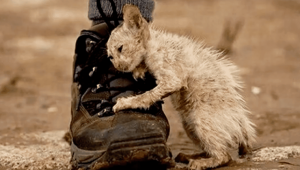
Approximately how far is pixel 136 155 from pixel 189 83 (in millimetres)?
652

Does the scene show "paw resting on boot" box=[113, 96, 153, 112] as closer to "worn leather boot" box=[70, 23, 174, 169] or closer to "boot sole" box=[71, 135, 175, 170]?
"worn leather boot" box=[70, 23, 174, 169]

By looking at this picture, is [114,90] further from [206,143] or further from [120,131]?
[206,143]

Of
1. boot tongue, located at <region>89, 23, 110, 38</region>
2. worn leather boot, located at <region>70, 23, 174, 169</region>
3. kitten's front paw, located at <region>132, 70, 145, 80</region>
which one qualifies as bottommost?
worn leather boot, located at <region>70, 23, 174, 169</region>

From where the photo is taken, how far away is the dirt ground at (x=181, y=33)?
396cm

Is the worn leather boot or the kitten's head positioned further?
the kitten's head

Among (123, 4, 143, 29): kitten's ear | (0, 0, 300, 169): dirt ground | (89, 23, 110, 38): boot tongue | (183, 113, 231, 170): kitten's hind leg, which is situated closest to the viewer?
(123, 4, 143, 29): kitten's ear

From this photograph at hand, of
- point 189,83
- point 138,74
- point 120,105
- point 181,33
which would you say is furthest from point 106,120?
point 181,33

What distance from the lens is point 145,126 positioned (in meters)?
2.75

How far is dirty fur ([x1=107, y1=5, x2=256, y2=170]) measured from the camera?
9.60 ft

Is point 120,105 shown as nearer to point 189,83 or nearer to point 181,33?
point 189,83

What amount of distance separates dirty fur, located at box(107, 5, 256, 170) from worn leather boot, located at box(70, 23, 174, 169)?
0.31 feet

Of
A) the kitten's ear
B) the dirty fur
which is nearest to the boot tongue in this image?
the dirty fur

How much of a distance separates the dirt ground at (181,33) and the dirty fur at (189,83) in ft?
0.64

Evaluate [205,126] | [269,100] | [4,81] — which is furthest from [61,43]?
[205,126]
